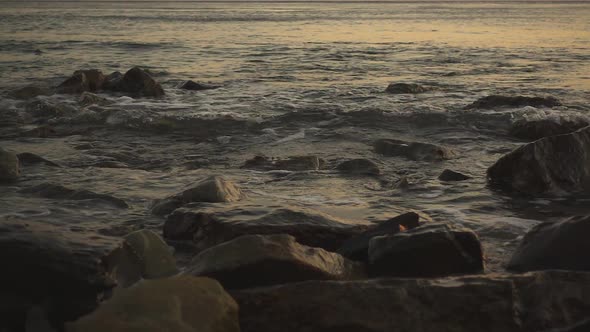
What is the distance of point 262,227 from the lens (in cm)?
393

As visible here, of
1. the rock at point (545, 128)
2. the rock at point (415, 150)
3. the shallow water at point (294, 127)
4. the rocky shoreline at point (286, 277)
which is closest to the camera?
the rocky shoreline at point (286, 277)

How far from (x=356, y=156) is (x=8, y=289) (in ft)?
15.2

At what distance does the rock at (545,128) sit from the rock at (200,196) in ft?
15.1

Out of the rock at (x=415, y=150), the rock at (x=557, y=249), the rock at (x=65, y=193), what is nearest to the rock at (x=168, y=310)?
the rock at (x=557, y=249)

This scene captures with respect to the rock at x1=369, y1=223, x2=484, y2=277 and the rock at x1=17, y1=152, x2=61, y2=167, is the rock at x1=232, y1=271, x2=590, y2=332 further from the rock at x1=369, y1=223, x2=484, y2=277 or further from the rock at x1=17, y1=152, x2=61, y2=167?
the rock at x1=17, y1=152, x2=61, y2=167

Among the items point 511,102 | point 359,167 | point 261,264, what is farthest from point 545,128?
point 261,264

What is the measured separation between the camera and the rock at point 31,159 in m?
6.62

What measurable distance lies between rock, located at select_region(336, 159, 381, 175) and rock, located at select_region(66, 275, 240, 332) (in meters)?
3.55

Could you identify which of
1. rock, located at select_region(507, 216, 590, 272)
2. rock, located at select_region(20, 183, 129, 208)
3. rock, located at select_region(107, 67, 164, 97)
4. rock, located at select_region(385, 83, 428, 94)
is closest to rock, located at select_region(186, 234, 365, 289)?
rock, located at select_region(507, 216, 590, 272)

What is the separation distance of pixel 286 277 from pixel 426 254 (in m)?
0.77

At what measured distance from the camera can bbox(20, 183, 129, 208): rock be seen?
519 cm

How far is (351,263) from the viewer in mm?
3619

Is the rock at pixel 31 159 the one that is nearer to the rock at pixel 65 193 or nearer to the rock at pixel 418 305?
the rock at pixel 65 193

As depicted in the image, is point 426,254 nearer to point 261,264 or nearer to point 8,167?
point 261,264
